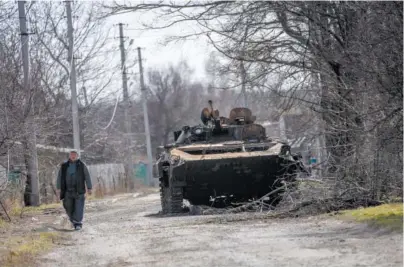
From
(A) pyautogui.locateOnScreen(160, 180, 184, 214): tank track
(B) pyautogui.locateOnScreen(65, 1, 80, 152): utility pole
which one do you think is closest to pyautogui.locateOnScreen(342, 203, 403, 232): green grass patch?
(A) pyautogui.locateOnScreen(160, 180, 184, 214): tank track

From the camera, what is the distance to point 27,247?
419 inches

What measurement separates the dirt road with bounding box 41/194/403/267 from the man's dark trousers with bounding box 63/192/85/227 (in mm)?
1543

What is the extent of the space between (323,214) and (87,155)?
2894cm

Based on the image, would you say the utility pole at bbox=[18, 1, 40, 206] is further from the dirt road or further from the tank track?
the dirt road

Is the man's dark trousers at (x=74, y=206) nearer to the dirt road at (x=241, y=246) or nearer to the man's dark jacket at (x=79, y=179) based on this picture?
the man's dark jacket at (x=79, y=179)

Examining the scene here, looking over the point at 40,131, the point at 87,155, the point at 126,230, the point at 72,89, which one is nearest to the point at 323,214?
the point at 126,230

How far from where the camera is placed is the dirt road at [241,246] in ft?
27.3

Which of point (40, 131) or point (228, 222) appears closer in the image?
point (228, 222)

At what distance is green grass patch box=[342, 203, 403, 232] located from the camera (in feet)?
32.5

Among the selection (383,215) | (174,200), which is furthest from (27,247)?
(174,200)

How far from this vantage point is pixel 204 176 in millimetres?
17422

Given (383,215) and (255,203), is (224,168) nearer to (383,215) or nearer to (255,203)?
(255,203)

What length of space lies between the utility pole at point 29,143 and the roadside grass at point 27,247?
5456 millimetres

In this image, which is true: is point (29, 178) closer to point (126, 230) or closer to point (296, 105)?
point (296, 105)
